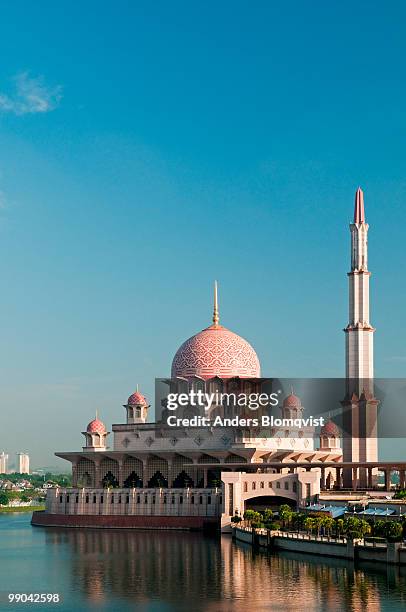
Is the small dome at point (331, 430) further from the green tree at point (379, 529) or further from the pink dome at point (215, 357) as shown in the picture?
the green tree at point (379, 529)

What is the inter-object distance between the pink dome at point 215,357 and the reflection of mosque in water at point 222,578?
76.9 ft

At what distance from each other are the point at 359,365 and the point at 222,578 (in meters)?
37.6

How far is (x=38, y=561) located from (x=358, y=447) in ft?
111

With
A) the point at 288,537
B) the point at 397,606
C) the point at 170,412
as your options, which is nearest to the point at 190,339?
the point at 170,412

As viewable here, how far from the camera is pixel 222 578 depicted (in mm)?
46406

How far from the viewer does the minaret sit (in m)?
80.4

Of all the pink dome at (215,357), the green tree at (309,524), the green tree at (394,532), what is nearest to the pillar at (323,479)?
the pink dome at (215,357)

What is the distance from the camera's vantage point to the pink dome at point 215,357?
272 ft

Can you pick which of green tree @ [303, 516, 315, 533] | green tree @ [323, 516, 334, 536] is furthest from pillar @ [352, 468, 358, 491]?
green tree @ [323, 516, 334, 536]

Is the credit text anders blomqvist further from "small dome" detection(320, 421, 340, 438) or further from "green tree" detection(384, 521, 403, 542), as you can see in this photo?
"green tree" detection(384, 521, 403, 542)

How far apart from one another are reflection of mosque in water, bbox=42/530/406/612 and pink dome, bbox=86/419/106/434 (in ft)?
66.7

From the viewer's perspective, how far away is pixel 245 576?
154ft

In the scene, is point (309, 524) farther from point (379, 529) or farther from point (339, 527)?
point (379, 529)

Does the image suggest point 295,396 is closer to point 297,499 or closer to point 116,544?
point 297,499
